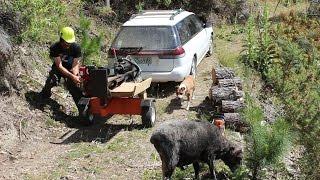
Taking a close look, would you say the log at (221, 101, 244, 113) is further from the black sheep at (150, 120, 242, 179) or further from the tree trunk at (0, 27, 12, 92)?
the tree trunk at (0, 27, 12, 92)

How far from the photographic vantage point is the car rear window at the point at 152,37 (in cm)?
1163

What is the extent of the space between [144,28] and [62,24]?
11.5ft

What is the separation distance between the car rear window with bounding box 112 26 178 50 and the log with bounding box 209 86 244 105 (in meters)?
1.56

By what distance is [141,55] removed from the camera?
11672mm

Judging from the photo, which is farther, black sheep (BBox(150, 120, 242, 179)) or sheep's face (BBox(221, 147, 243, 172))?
sheep's face (BBox(221, 147, 243, 172))

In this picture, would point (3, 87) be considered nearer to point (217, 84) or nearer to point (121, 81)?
point (121, 81)

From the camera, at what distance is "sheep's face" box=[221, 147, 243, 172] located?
7633 millimetres

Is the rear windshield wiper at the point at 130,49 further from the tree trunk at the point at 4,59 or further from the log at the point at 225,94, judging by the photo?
the tree trunk at the point at 4,59

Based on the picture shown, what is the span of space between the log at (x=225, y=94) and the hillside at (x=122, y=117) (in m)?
→ 0.26

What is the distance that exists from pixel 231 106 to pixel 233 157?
2.74 meters

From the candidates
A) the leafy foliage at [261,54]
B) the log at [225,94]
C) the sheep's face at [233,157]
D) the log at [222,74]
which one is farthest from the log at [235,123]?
the leafy foliage at [261,54]

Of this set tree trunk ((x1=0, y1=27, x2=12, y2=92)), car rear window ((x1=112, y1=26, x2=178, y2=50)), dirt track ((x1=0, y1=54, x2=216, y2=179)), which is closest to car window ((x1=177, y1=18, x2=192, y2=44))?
car rear window ((x1=112, y1=26, x2=178, y2=50))

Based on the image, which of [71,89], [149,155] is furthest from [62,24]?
[149,155]

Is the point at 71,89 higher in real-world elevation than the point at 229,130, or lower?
higher
